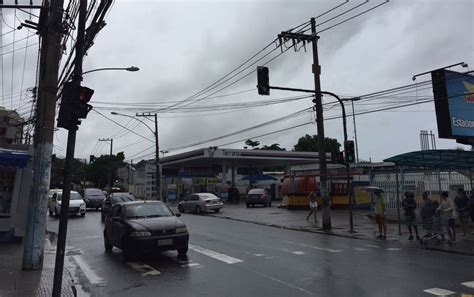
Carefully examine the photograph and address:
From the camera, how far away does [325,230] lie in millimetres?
20000

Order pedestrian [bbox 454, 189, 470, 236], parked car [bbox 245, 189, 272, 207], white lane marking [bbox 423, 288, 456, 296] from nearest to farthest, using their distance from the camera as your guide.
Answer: white lane marking [bbox 423, 288, 456, 296] < pedestrian [bbox 454, 189, 470, 236] < parked car [bbox 245, 189, 272, 207]

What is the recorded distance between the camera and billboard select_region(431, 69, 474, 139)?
77.5ft

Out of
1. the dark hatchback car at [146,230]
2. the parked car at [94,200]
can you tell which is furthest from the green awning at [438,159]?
the parked car at [94,200]

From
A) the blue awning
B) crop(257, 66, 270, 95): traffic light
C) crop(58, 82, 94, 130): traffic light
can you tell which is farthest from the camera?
crop(257, 66, 270, 95): traffic light

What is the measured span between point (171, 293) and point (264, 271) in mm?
2523

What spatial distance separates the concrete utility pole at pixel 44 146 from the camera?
10.7 m

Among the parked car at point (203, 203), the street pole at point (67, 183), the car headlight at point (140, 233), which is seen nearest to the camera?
the street pole at point (67, 183)

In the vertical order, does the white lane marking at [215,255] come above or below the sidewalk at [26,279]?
above

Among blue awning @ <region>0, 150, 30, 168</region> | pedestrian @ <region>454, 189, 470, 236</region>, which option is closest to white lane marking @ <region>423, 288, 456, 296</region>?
pedestrian @ <region>454, 189, 470, 236</region>

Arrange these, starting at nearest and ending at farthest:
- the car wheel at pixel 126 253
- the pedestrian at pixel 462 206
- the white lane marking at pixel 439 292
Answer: the white lane marking at pixel 439 292 < the car wheel at pixel 126 253 < the pedestrian at pixel 462 206

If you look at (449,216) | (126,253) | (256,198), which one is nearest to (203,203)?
(256,198)

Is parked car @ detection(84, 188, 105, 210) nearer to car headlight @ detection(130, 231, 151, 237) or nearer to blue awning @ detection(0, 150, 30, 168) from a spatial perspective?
blue awning @ detection(0, 150, 30, 168)

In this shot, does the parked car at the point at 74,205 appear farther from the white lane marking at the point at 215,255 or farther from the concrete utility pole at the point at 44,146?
the concrete utility pole at the point at 44,146

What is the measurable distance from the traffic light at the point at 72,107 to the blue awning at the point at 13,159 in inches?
319
